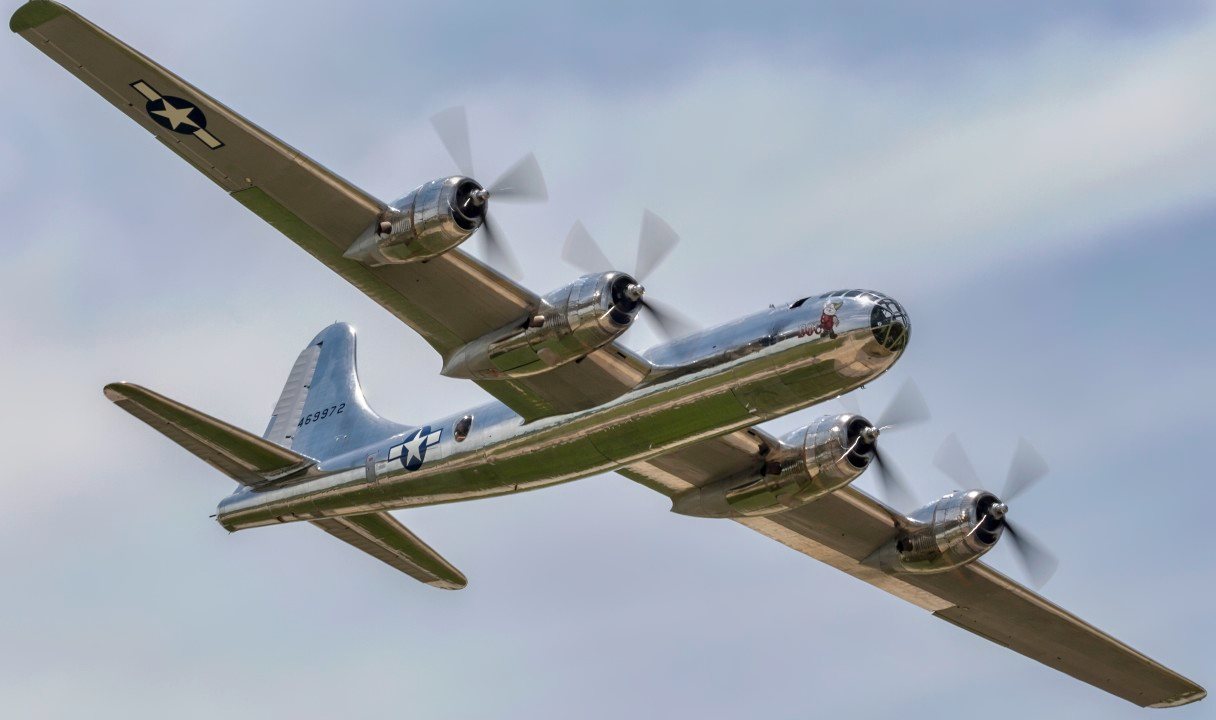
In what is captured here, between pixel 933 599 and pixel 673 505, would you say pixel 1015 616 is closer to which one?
pixel 933 599

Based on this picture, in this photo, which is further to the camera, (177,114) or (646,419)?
(646,419)

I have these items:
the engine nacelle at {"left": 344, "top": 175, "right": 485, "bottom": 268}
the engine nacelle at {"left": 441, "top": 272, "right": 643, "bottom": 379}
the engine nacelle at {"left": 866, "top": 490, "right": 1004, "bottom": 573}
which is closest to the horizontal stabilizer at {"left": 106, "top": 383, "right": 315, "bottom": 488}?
the engine nacelle at {"left": 441, "top": 272, "right": 643, "bottom": 379}

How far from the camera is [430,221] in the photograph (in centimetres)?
2875

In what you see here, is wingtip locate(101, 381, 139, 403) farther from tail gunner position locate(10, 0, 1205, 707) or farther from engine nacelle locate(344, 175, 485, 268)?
engine nacelle locate(344, 175, 485, 268)

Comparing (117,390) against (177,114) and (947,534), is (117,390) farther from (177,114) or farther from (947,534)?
(947,534)

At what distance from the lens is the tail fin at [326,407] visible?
37.7 m

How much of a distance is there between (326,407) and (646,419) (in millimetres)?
11493

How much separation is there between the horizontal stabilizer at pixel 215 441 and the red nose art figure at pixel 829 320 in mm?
12414

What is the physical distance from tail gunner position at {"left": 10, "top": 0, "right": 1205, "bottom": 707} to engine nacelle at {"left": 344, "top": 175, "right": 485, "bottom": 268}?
0.03m

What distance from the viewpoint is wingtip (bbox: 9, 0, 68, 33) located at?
27641mm

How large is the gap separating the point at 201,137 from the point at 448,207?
4.44 m

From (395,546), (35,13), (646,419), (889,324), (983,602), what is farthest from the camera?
(983,602)

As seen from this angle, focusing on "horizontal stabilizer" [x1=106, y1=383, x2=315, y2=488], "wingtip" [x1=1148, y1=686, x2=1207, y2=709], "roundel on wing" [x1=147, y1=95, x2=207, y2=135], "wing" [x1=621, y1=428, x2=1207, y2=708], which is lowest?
"wingtip" [x1=1148, y1=686, x2=1207, y2=709]

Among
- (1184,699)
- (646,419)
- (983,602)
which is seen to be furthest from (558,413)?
(1184,699)
